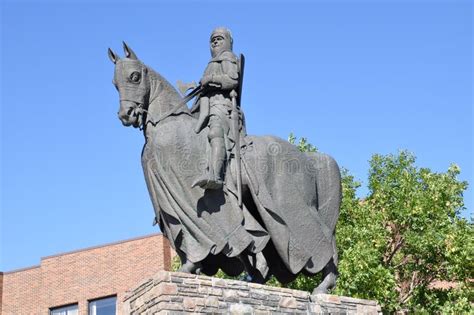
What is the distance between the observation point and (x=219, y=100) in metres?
12.4

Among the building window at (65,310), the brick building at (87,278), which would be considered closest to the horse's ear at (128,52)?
the brick building at (87,278)

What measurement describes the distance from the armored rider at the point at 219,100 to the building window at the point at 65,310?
21755mm

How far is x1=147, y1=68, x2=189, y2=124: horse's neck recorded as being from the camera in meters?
12.2

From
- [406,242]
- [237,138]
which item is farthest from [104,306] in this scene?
[237,138]

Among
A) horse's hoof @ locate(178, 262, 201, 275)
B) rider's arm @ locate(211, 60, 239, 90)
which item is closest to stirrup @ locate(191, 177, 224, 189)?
horse's hoof @ locate(178, 262, 201, 275)

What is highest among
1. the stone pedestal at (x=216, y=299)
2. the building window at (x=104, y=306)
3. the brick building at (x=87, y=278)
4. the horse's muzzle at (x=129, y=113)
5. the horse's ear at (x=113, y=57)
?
the brick building at (x=87, y=278)

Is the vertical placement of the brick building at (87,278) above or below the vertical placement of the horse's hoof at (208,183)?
above

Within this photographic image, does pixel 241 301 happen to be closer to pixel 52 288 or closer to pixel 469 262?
pixel 469 262

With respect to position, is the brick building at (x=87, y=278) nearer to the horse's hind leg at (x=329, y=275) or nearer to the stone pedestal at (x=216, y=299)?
the horse's hind leg at (x=329, y=275)

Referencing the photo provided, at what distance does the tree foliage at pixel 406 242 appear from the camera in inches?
830

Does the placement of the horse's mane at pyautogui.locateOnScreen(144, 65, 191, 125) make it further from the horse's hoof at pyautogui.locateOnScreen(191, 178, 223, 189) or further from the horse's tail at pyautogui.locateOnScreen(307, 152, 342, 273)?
the horse's tail at pyautogui.locateOnScreen(307, 152, 342, 273)

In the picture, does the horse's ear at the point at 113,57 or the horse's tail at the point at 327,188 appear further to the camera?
the horse's tail at the point at 327,188

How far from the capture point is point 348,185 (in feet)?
81.3

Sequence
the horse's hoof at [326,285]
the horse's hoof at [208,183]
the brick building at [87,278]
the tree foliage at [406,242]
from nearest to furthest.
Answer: the horse's hoof at [208,183], the horse's hoof at [326,285], the tree foliage at [406,242], the brick building at [87,278]
